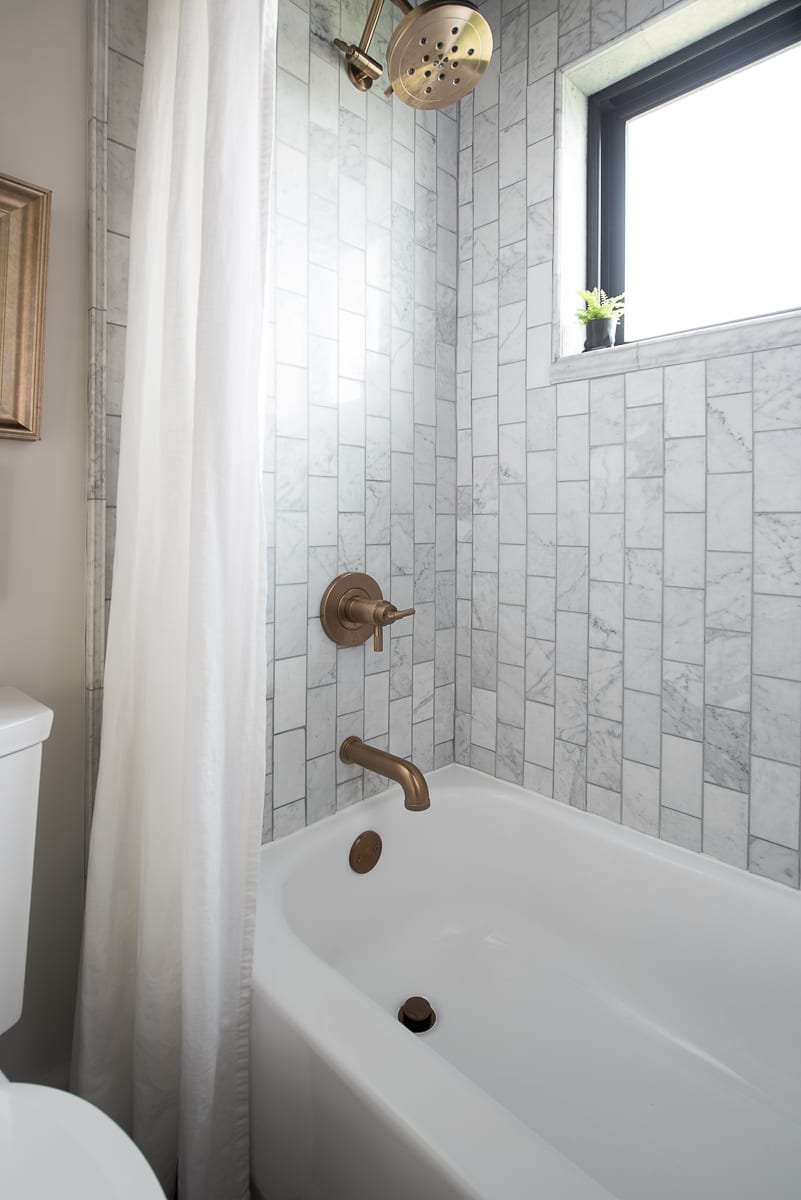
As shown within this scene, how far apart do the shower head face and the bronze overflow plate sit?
156 centimetres

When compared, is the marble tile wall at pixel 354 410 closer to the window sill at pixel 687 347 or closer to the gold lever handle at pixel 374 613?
the gold lever handle at pixel 374 613

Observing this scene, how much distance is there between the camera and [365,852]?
1.45 meters

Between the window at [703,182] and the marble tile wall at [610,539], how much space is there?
179 millimetres

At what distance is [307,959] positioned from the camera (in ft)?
3.29

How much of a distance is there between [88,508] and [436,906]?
1235 millimetres

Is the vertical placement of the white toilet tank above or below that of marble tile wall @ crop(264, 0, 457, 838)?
below

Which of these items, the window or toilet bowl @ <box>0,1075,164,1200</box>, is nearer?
toilet bowl @ <box>0,1075,164,1200</box>

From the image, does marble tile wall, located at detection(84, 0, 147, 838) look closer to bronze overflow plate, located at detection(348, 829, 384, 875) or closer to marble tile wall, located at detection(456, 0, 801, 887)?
bronze overflow plate, located at detection(348, 829, 384, 875)

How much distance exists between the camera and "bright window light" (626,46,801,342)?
1312 mm

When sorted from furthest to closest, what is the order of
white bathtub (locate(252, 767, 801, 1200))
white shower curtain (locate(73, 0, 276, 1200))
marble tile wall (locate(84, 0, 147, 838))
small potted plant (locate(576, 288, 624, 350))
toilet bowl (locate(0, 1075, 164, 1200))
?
1. small potted plant (locate(576, 288, 624, 350))
2. marble tile wall (locate(84, 0, 147, 838))
3. white shower curtain (locate(73, 0, 276, 1200))
4. white bathtub (locate(252, 767, 801, 1200))
5. toilet bowl (locate(0, 1075, 164, 1200))

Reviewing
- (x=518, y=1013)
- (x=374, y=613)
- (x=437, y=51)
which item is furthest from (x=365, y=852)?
(x=437, y=51)

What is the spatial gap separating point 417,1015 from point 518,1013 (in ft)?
0.73

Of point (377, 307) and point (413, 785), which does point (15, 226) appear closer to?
point (377, 307)

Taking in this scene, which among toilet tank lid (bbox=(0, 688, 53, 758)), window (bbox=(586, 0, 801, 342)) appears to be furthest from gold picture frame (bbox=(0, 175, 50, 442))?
window (bbox=(586, 0, 801, 342))
